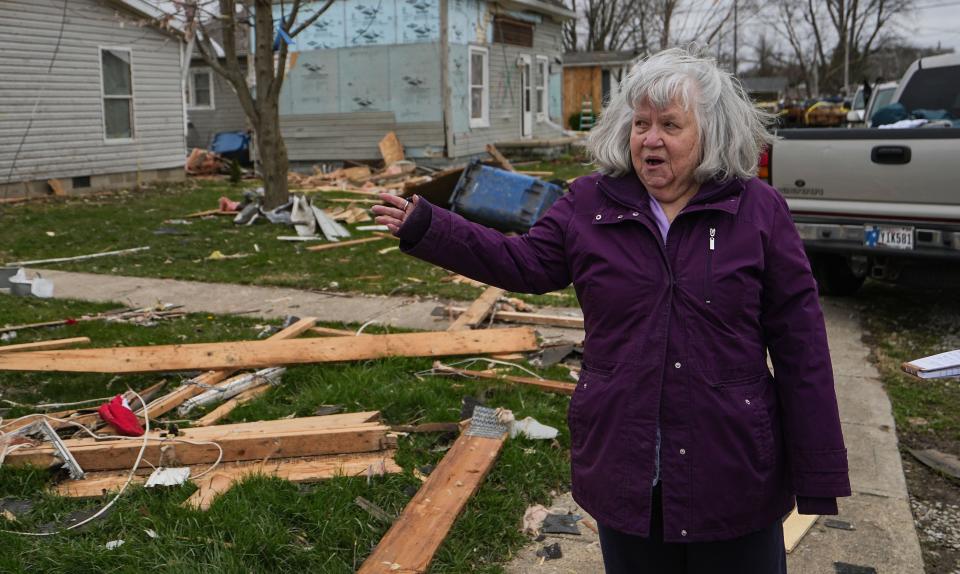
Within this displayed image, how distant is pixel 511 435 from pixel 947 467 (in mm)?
2312

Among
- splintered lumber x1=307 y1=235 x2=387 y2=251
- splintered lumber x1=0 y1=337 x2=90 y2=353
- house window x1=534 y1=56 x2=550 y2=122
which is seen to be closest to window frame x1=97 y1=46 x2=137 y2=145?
splintered lumber x1=307 y1=235 x2=387 y2=251

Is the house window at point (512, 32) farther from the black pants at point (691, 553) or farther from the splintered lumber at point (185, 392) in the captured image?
the black pants at point (691, 553)

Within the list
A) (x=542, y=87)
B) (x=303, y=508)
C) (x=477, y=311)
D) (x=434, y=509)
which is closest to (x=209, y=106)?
(x=542, y=87)

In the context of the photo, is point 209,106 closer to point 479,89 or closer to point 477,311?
point 479,89

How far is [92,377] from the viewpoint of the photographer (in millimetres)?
5641

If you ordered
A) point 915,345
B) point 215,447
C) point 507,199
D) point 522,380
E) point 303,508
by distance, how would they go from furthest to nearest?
point 507,199 < point 915,345 < point 522,380 < point 215,447 < point 303,508

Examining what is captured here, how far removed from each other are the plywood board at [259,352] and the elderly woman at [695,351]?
3.55 metres

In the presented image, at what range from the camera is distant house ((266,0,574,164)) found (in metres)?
22.0

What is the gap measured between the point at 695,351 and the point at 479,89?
891 inches

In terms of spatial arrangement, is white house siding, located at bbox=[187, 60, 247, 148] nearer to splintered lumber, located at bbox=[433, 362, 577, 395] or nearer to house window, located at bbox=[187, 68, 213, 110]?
house window, located at bbox=[187, 68, 213, 110]

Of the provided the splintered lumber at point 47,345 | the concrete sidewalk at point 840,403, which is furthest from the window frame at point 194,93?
the splintered lumber at point 47,345

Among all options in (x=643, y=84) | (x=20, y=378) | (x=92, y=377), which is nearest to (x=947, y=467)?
(x=643, y=84)

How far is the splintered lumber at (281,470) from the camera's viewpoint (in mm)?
3959

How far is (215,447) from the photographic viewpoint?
419 centimetres
